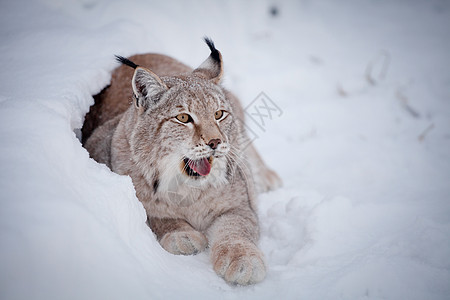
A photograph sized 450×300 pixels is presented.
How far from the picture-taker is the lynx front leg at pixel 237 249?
183 cm

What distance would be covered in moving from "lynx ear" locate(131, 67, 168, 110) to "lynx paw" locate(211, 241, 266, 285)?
109cm

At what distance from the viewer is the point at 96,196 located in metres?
1.71

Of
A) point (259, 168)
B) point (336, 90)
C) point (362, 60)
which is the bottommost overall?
point (259, 168)

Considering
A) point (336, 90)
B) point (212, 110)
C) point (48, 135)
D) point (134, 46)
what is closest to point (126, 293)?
point (48, 135)

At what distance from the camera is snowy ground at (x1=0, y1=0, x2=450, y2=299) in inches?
56.1

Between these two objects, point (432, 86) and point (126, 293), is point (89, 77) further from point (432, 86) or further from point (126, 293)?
point (432, 86)

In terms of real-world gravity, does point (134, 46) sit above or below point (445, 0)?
below

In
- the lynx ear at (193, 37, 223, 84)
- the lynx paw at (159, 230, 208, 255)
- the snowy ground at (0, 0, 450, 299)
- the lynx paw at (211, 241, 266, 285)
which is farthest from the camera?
the lynx ear at (193, 37, 223, 84)

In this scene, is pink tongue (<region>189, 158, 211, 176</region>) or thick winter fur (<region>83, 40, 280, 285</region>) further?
pink tongue (<region>189, 158, 211, 176</region>)

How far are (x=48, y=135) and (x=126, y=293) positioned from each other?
2.91 ft

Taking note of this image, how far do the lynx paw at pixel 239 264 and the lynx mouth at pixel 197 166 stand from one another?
523mm

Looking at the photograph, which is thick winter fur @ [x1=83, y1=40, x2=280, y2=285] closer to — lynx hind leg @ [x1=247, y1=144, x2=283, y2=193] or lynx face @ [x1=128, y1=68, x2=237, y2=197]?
lynx face @ [x1=128, y1=68, x2=237, y2=197]

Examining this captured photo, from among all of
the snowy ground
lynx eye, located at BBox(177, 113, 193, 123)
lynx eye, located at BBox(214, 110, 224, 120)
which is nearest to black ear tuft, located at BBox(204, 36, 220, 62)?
lynx eye, located at BBox(214, 110, 224, 120)

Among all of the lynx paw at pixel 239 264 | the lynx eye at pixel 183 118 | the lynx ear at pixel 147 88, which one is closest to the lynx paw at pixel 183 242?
the lynx paw at pixel 239 264
